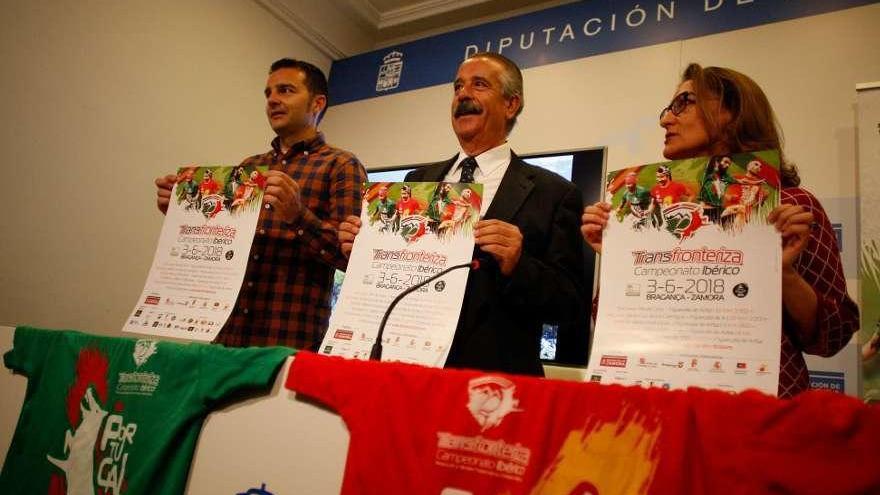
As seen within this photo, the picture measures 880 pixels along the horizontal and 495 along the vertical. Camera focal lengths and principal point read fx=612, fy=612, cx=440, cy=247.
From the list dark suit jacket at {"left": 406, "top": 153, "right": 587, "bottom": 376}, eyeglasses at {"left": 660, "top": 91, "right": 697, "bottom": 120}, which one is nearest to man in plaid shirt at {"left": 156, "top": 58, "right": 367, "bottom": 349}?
dark suit jacket at {"left": 406, "top": 153, "right": 587, "bottom": 376}

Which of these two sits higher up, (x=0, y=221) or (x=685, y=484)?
(x=0, y=221)

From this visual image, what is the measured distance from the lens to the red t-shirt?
0.61 metres

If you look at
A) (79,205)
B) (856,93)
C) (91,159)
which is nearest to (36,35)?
(91,159)

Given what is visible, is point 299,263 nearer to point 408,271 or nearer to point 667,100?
point 408,271

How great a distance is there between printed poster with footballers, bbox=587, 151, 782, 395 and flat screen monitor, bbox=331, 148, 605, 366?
4.50ft

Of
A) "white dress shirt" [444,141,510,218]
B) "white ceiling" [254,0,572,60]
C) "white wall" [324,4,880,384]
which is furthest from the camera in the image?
"white ceiling" [254,0,572,60]

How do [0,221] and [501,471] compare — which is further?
[0,221]

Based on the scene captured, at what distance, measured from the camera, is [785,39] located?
2395mm

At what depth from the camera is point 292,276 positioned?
66.3 inches

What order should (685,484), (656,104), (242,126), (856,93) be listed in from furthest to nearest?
(242,126)
(656,104)
(856,93)
(685,484)

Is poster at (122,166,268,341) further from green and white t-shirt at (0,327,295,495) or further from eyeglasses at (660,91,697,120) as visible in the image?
eyeglasses at (660,91,697,120)

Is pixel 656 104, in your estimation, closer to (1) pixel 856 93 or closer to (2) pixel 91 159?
(1) pixel 856 93

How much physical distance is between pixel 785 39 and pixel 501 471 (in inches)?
92.4

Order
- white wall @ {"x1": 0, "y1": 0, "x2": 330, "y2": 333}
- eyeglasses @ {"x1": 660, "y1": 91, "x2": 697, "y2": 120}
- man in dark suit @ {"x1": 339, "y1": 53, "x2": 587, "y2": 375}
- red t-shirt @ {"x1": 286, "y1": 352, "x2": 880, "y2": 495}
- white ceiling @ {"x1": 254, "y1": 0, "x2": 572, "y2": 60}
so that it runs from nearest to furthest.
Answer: red t-shirt @ {"x1": 286, "y1": 352, "x2": 880, "y2": 495} → man in dark suit @ {"x1": 339, "y1": 53, "x2": 587, "y2": 375} → eyeglasses @ {"x1": 660, "y1": 91, "x2": 697, "y2": 120} → white wall @ {"x1": 0, "y1": 0, "x2": 330, "y2": 333} → white ceiling @ {"x1": 254, "y1": 0, "x2": 572, "y2": 60}
